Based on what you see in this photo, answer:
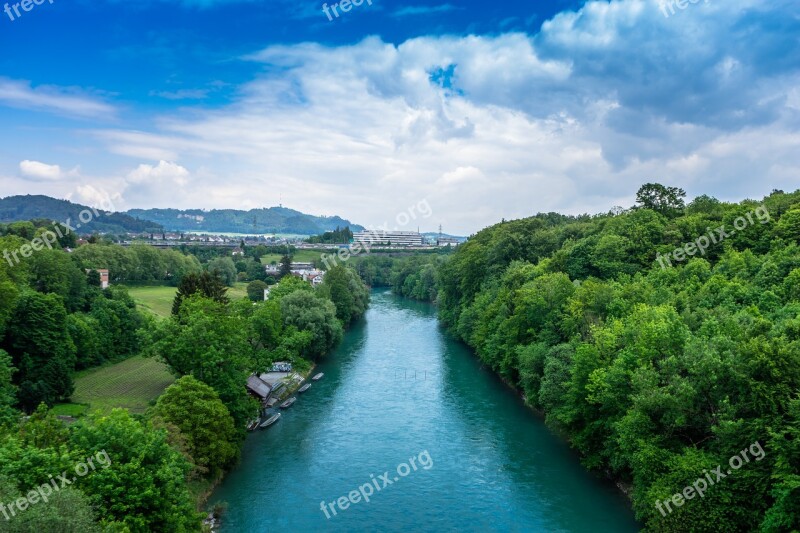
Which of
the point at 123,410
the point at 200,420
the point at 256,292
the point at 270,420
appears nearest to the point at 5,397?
the point at 200,420

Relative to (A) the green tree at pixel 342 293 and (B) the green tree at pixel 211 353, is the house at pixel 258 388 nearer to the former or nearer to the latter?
(B) the green tree at pixel 211 353

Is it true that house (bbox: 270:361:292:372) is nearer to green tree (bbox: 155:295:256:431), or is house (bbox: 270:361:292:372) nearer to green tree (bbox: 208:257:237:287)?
green tree (bbox: 155:295:256:431)

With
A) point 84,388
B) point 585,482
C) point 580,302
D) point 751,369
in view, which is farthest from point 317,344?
point 751,369

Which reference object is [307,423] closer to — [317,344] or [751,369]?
[317,344]

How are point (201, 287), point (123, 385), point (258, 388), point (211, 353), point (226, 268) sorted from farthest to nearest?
point (226, 268)
point (201, 287)
point (123, 385)
point (258, 388)
point (211, 353)

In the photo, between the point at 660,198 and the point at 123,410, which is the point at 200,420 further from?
the point at 660,198
